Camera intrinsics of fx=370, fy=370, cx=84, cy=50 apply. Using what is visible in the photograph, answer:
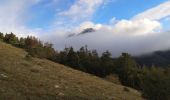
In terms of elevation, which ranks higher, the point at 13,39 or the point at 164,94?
the point at 13,39

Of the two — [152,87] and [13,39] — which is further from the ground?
[13,39]

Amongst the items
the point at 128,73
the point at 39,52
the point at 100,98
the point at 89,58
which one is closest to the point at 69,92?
the point at 100,98

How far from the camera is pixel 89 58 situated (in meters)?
115

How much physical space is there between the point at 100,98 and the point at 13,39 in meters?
75.5

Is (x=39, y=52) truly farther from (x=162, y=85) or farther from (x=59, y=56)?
(x=162, y=85)

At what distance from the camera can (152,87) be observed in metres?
35.0

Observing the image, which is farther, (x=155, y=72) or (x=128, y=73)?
(x=128, y=73)

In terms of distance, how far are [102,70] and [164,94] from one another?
245 ft

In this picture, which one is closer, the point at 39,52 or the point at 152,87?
the point at 152,87

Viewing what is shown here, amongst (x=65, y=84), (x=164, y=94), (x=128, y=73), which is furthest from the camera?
(x=128, y=73)

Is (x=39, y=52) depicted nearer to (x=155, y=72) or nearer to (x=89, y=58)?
(x=89, y=58)

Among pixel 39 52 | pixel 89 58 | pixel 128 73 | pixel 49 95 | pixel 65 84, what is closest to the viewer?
pixel 49 95

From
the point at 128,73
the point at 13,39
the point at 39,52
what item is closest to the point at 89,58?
the point at 128,73

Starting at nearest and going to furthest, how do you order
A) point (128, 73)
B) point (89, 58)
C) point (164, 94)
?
point (164, 94)
point (128, 73)
point (89, 58)
